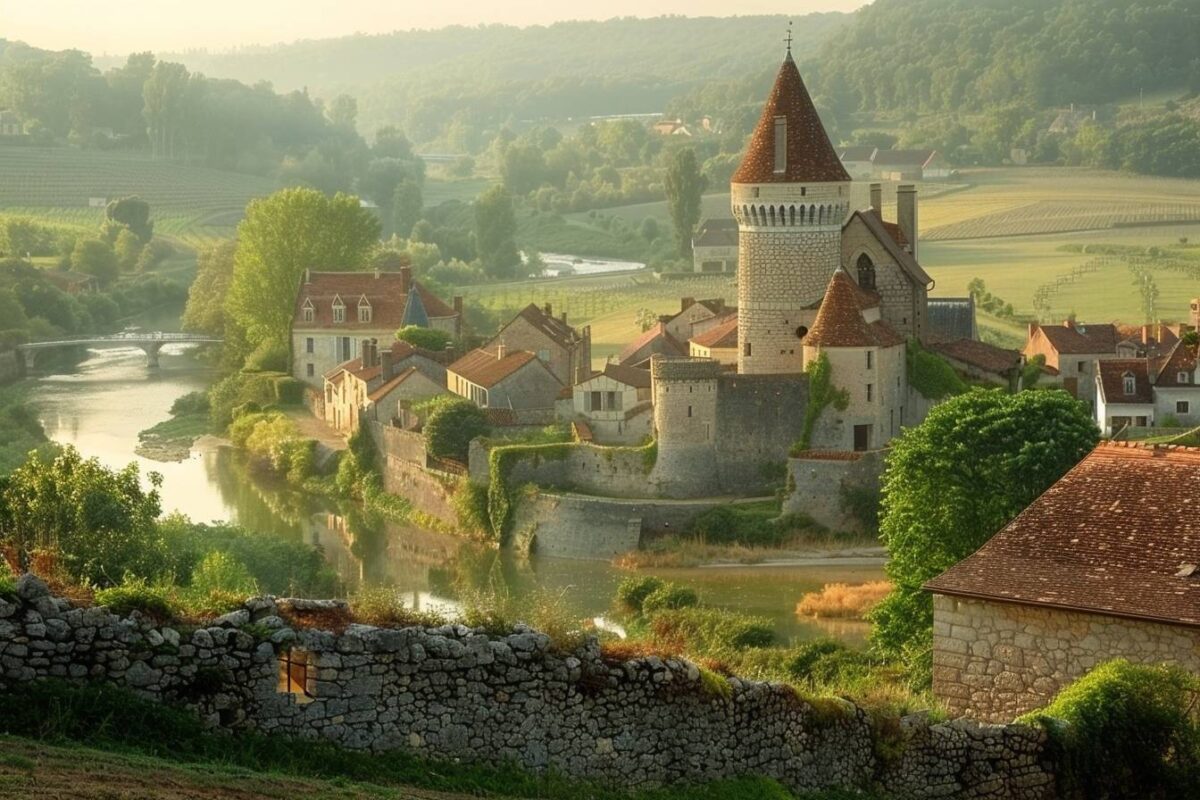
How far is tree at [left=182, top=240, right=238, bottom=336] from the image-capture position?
86125 mm

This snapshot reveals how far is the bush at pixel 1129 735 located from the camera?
60.6 feet

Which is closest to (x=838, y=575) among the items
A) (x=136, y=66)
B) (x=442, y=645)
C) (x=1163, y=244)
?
(x=442, y=645)

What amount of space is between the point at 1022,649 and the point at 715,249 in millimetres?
85541

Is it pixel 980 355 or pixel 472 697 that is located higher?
pixel 472 697

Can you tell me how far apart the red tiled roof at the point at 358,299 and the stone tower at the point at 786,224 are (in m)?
19.2

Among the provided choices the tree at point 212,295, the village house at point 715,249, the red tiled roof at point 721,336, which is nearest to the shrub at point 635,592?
the red tiled roof at point 721,336

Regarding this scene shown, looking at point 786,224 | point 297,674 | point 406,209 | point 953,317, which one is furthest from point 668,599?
point 406,209

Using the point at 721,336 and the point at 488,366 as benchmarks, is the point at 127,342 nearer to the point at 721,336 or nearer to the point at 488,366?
the point at 488,366

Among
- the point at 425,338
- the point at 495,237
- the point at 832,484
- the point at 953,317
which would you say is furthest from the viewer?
the point at 495,237

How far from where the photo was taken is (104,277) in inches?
4131

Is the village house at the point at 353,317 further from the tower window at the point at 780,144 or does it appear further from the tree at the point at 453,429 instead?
the tower window at the point at 780,144

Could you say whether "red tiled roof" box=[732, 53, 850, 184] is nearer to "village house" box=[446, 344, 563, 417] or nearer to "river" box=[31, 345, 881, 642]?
"village house" box=[446, 344, 563, 417]

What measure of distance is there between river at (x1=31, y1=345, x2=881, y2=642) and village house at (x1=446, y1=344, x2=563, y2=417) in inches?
166

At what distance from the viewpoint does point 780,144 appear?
53.2 meters
